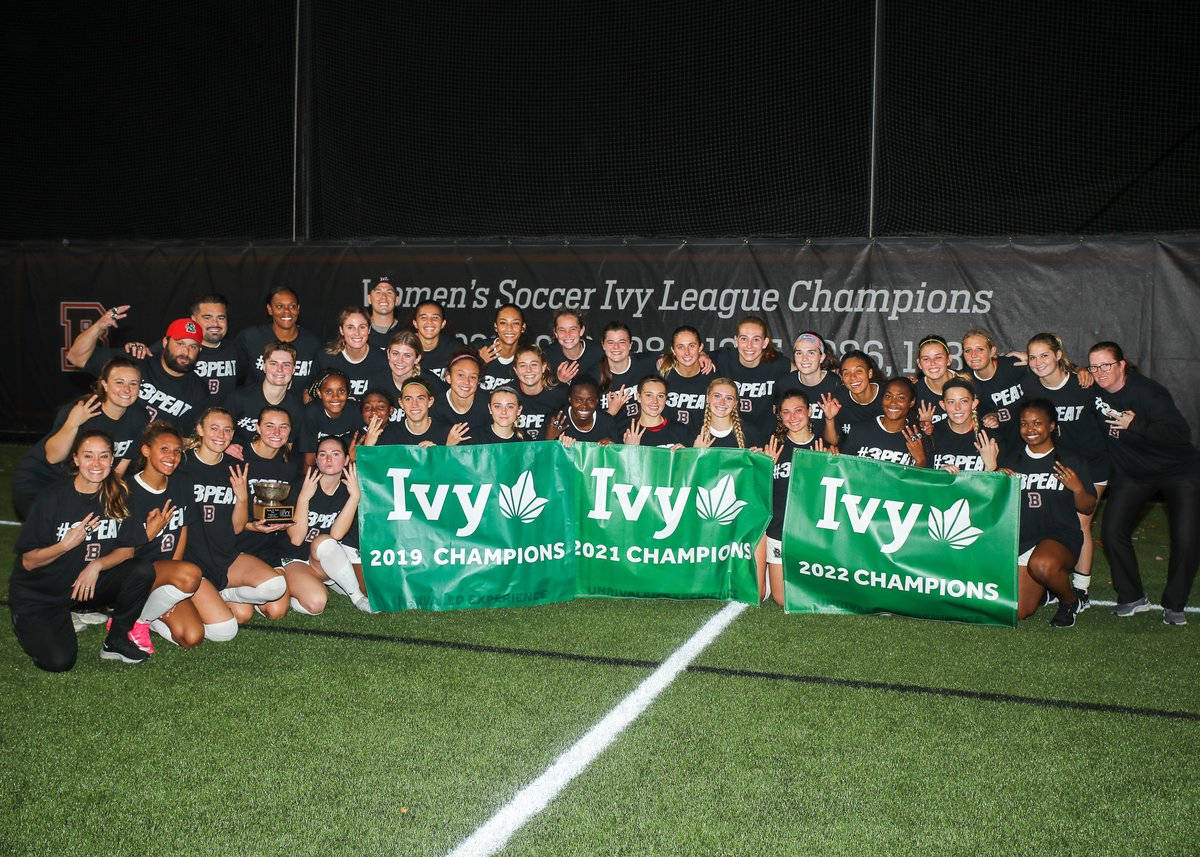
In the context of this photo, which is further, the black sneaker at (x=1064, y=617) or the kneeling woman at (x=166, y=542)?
the black sneaker at (x=1064, y=617)

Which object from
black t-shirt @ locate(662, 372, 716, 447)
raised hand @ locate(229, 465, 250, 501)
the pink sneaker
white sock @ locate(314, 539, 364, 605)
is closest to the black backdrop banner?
black t-shirt @ locate(662, 372, 716, 447)

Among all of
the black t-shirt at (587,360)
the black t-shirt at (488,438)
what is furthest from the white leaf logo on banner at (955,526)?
the black t-shirt at (587,360)

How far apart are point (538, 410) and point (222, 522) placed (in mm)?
2365

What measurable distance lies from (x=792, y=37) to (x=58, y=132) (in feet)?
46.9

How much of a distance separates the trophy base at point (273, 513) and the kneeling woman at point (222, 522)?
86 millimetres

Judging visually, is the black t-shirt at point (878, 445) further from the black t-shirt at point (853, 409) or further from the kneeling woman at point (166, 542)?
the kneeling woman at point (166, 542)

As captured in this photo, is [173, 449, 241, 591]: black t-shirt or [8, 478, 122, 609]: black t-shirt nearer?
[8, 478, 122, 609]: black t-shirt

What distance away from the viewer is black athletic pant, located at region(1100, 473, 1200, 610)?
6602 millimetres

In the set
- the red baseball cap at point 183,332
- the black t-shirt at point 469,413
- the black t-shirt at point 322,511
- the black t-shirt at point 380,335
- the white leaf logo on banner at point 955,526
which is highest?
the red baseball cap at point 183,332

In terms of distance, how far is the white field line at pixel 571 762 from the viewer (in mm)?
3842

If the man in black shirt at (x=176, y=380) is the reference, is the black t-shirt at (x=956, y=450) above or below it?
below

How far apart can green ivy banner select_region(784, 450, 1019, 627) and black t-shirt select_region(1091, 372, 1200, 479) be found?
959 mm

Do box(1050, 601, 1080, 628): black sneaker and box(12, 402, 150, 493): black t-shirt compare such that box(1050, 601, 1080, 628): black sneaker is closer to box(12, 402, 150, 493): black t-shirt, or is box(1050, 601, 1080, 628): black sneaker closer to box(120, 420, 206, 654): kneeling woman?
box(120, 420, 206, 654): kneeling woman

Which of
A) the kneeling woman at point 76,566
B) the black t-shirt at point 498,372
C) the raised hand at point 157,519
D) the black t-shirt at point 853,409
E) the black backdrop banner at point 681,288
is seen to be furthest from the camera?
the black backdrop banner at point 681,288
